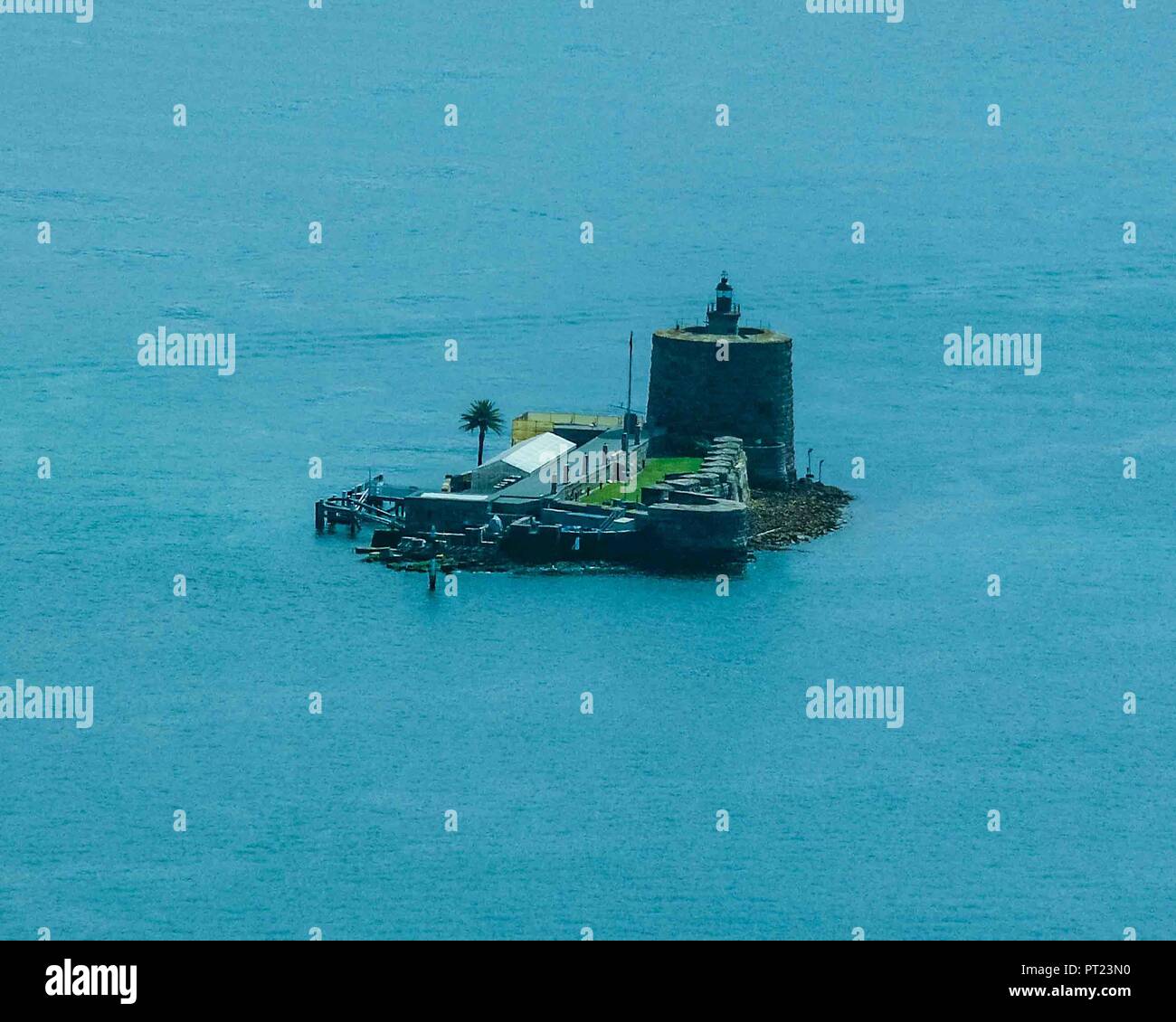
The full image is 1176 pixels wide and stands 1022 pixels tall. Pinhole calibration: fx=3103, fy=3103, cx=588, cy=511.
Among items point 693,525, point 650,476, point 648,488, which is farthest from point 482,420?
point 693,525

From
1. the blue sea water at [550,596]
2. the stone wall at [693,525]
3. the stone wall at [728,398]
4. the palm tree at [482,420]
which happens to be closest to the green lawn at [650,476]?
the stone wall at [728,398]

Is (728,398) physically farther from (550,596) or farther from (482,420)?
(550,596)

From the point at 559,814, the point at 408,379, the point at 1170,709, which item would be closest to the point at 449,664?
the point at 559,814

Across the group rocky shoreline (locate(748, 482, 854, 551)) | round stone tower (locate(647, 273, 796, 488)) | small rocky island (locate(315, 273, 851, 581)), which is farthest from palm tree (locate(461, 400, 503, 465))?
rocky shoreline (locate(748, 482, 854, 551))

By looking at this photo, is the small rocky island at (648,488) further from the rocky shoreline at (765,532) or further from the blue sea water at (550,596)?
the blue sea water at (550,596)

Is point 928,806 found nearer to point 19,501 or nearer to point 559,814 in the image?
point 559,814

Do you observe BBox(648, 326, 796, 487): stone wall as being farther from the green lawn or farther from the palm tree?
the palm tree
